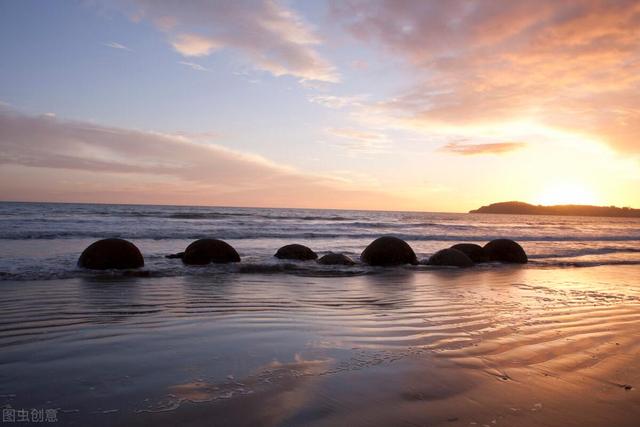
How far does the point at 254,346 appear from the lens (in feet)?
14.5

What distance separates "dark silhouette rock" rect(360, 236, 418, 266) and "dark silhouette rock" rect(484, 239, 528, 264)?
382 cm

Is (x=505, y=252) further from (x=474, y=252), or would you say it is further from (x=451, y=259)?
(x=451, y=259)

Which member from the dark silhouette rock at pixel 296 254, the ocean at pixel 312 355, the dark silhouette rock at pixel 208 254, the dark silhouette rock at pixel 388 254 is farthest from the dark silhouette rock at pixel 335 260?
the ocean at pixel 312 355

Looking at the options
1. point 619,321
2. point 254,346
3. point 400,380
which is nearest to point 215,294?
point 254,346

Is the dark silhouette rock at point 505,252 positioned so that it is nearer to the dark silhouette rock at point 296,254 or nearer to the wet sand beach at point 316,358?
the dark silhouette rock at point 296,254

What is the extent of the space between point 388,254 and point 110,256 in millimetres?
7897

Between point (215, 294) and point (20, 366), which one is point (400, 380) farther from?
point (215, 294)

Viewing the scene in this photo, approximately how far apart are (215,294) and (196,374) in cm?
433

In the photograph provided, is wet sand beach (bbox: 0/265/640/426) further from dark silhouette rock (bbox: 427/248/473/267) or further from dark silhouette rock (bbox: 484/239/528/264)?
dark silhouette rock (bbox: 484/239/528/264)

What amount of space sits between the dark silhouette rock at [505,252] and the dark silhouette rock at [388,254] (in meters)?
3.82

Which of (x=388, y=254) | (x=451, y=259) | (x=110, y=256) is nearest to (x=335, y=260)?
(x=388, y=254)

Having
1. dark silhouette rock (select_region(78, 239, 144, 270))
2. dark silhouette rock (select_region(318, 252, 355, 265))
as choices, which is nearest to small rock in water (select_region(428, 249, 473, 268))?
dark silhouette rock (select_region(318, 252, 355, 265))

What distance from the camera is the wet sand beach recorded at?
9.54 feet

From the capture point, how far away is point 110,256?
10875 mm
